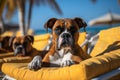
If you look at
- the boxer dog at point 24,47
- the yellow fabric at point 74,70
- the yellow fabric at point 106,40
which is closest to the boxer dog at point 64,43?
the yellow fabric at point 74,70

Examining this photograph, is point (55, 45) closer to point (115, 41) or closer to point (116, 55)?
point (116, 55)

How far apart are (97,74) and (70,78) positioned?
0.26 metres

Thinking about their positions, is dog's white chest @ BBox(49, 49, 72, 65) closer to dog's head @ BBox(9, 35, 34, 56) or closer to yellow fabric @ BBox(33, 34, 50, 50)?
dog's head @ BBox(9, 35, 34, 56)

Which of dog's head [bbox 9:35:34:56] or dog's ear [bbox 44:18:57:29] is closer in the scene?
dog's ear [bbox 44:18:57:29]

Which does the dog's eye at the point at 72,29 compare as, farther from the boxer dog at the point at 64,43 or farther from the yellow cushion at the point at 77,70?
the yellow cushion at the point at 77,70

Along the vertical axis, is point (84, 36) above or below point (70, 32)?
below

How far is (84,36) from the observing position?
6.68 meters

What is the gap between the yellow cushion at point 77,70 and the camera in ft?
9.43

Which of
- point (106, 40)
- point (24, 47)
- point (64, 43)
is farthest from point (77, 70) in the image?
point (24, 47)

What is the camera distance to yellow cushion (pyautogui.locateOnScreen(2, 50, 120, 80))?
2.87m

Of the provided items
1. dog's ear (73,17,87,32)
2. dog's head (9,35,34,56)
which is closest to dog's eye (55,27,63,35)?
dog's ear (73,17,87,32)

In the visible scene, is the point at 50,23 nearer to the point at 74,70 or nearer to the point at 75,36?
the point at 75,36

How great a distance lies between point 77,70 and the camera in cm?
290

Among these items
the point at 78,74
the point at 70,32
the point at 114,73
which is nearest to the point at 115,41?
the point at 70,32
